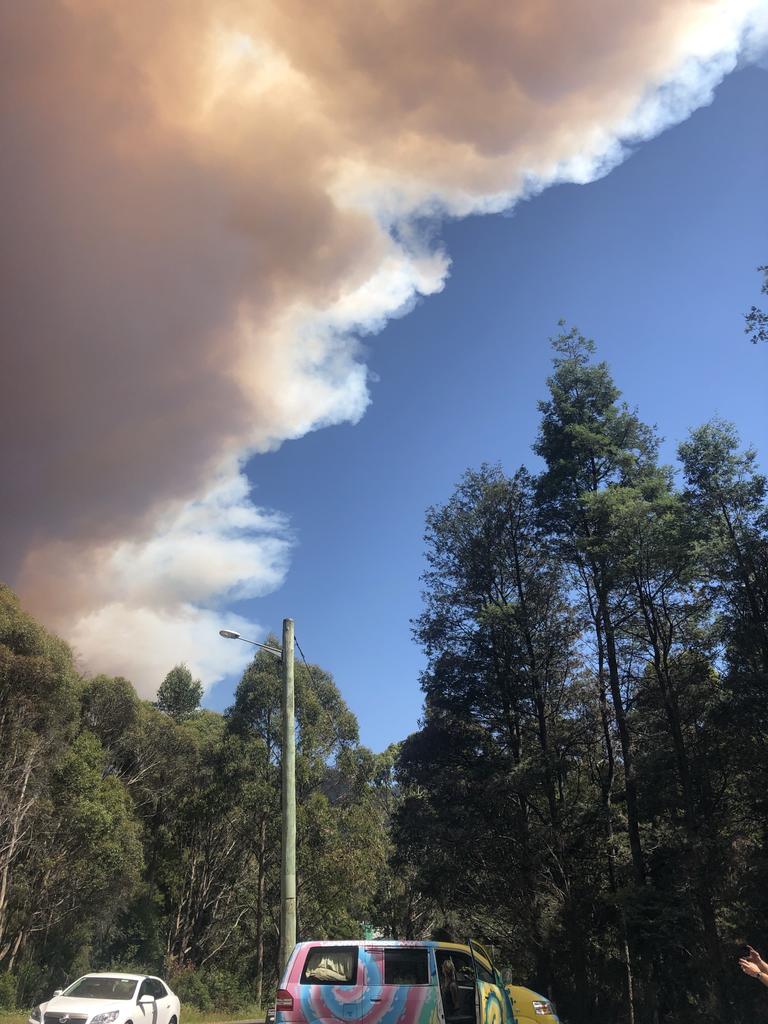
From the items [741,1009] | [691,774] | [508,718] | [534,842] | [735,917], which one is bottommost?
[741,1009]

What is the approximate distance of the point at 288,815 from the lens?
12945mm

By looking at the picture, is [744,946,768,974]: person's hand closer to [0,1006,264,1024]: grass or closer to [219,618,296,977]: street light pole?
[219,618,296,977]: street light pole

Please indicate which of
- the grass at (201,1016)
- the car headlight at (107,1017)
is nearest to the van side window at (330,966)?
the car headlight at (107,1017)

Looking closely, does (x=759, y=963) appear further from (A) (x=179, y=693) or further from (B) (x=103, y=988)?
(A) (x=179, y=693)

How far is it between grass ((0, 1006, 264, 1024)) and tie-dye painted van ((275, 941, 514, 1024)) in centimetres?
1417

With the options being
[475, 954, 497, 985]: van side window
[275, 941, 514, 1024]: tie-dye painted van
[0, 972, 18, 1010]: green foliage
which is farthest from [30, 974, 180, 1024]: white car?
[0, 972, 18, 1010]: green foliage

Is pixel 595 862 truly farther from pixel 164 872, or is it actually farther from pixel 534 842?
pixel 164 872

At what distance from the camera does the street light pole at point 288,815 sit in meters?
12.4

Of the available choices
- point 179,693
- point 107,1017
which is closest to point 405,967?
point 107,1017

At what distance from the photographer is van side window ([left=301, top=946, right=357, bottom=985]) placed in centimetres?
800

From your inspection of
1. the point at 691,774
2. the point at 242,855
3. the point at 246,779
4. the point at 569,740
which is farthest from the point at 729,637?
the point at 242,855

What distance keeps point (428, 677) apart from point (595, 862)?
28.5 ft

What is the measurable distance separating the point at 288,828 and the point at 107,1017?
3.97 metres

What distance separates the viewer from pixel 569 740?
81.8 ft
